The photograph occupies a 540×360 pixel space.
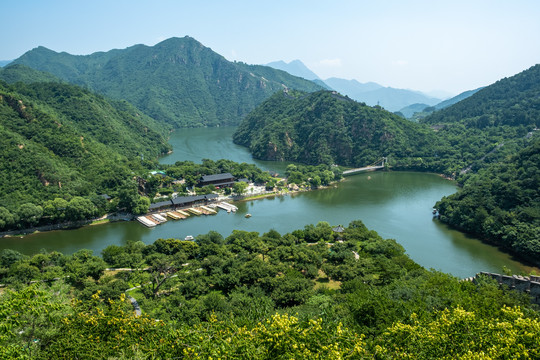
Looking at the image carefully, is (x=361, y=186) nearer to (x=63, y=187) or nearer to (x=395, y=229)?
(x=395, y=229)

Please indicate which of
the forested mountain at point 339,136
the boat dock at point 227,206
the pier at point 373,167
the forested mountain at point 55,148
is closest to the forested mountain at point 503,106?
the forested mountain at point 339,136

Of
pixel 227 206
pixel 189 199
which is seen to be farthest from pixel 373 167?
pixel 189 199

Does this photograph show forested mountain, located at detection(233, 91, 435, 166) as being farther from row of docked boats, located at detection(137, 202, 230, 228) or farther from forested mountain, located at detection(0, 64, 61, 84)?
forested mountain, located at detection(0, 64, 61, 84)

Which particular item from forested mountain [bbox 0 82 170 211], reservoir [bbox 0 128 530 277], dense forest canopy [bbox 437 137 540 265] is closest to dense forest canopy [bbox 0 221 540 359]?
reservoir [bbox 0 128 530 277]

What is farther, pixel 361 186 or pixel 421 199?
pixel 361 186

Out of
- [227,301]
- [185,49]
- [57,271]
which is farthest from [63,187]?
[185,49]

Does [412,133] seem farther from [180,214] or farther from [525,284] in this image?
[525,284]

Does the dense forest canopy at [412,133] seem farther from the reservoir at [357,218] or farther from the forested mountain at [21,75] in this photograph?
the forested mountain at [21,75]
